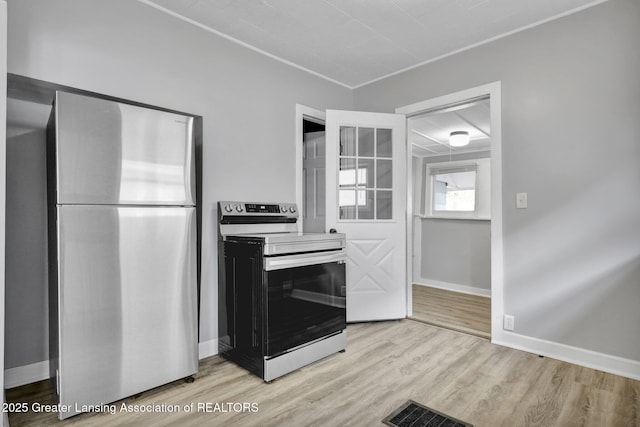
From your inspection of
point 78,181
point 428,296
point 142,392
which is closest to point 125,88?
point 78,181

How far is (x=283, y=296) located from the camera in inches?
88.5

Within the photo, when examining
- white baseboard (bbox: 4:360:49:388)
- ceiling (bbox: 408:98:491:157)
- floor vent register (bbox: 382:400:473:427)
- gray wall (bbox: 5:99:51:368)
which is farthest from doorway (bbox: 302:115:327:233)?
white baseboard (bbox: 4:360:49:388)

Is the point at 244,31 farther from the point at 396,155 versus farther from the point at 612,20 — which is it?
the point at 612,20

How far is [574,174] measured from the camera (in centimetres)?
245

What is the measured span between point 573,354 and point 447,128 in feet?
9.53

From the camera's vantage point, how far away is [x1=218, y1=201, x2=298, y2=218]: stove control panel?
2.61 metres

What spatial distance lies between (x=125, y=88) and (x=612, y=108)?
10.6 ft

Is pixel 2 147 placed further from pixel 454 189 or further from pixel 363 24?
pixel 454 189

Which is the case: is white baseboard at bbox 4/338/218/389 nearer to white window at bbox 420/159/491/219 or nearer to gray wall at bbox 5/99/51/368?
gray wall at bbox 5/99/51/368

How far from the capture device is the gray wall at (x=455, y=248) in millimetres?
4844

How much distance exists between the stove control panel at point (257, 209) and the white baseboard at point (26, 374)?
55.4 inches

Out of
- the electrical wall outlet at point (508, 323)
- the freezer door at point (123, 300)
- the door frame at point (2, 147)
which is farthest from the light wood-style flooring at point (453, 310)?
the door frame at point (2, 147)

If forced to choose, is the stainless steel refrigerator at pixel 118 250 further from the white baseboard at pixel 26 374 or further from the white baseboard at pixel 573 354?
the white baseboard at pixel 573 354

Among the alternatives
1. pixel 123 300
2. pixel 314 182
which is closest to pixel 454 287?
pixel 314 182
